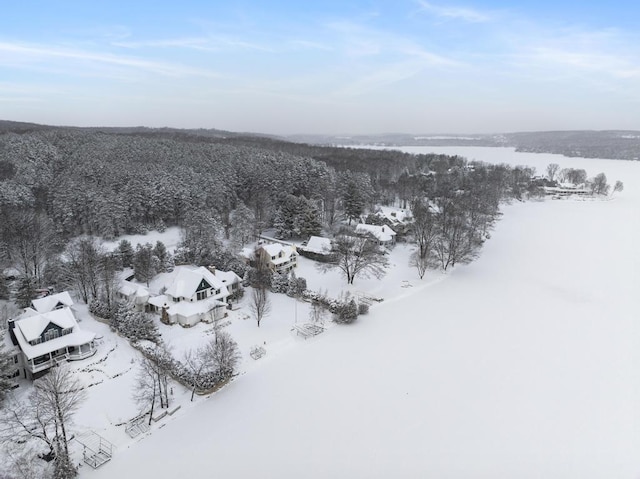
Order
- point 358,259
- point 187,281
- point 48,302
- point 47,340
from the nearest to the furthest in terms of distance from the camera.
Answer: point 47,340, point 48,302, point 187,281, point 358,259

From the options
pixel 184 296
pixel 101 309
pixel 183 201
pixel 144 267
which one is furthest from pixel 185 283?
pixel 183 201

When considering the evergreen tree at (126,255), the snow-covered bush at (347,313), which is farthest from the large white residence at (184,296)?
the snow-covered bush at (347,313)

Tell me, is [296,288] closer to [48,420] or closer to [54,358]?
[54,358]

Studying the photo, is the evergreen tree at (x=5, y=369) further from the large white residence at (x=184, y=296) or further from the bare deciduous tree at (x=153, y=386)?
the large white residence at (x=184, y=296)

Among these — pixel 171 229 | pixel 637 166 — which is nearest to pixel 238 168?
pixel 171 229

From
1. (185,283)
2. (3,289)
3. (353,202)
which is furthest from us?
(353,202)

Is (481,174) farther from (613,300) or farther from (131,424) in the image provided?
(131,424)
